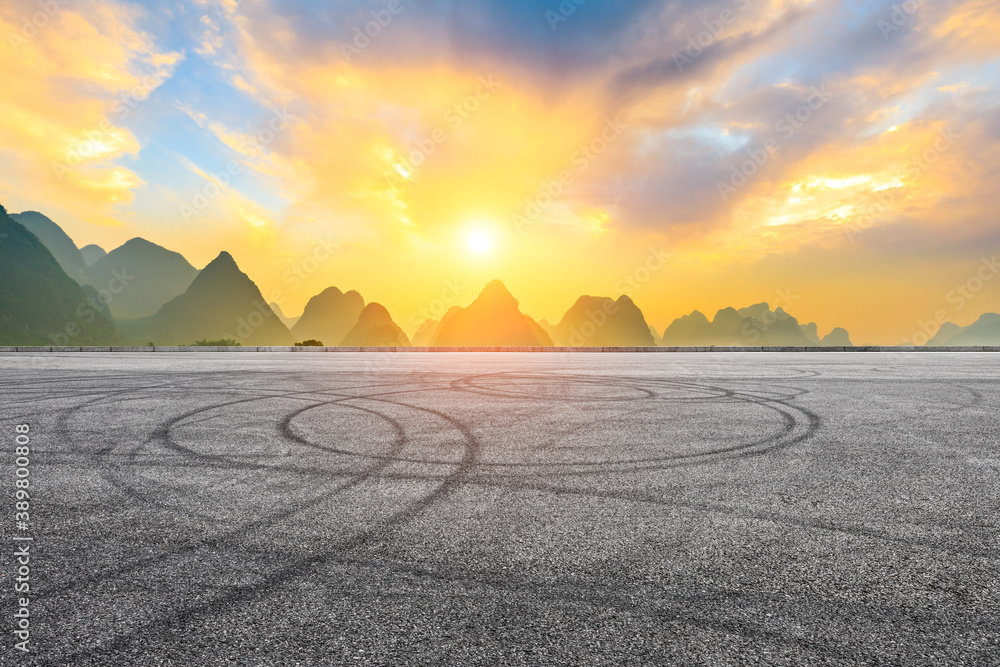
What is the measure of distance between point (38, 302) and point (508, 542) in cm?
19910

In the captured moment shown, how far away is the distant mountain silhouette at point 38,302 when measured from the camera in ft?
473

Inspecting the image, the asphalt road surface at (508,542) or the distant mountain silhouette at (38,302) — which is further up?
the distant mountain silhouette at (38,302)

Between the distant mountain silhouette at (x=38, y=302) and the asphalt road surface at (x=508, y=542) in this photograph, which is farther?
the distant mountain silhouette at (x=38, y=302)

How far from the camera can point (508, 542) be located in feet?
12.7

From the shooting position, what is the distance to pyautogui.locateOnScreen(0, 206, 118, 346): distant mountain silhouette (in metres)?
144

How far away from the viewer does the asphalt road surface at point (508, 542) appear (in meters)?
2.66

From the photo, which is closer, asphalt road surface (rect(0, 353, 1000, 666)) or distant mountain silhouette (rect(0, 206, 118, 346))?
asphalt road surface (rect(0, 353, 1000, 666))

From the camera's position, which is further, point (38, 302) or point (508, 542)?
point (38, 302)

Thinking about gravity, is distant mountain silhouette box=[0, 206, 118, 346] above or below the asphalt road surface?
above

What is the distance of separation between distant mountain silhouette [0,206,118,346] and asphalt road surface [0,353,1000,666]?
569 feet

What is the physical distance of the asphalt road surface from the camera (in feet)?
8.72

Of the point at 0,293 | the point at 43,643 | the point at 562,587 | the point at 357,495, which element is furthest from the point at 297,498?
the point at 0,293

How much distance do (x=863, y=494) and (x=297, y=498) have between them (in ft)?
17.5

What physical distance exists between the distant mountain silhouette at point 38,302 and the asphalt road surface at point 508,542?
173 meters
